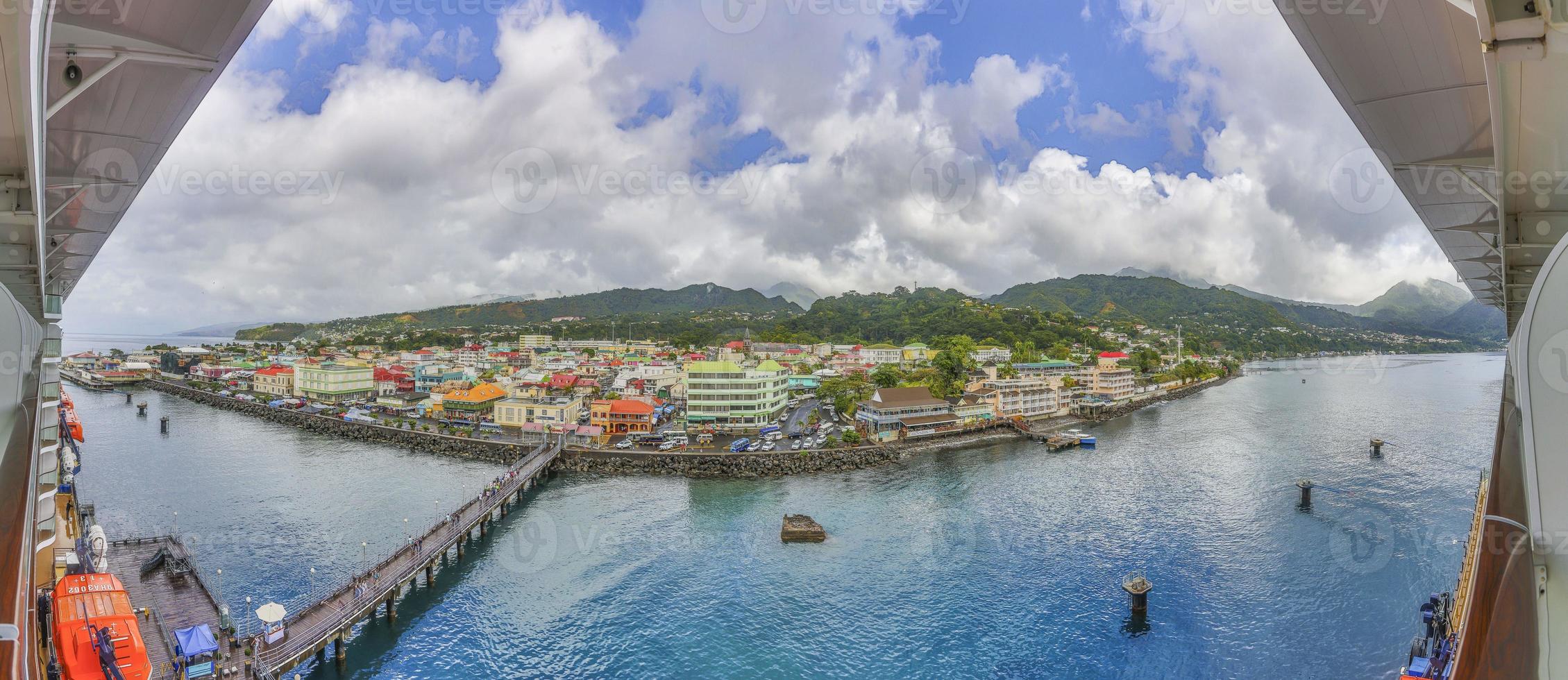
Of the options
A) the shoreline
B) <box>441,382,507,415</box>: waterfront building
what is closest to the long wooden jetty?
the shoreline

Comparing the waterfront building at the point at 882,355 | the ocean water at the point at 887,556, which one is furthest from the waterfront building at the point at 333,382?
the waterfront building at the point at 882,355

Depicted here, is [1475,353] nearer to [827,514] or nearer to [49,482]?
[827,514]

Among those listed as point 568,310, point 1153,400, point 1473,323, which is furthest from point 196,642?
point 1473,323

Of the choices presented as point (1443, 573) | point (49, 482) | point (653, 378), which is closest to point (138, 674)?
point (49, 482)

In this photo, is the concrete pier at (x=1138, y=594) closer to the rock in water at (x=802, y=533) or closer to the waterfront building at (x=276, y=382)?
the rock in water at (x=802, y=533)

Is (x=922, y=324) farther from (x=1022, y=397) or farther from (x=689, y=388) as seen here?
(x=689, y=388)

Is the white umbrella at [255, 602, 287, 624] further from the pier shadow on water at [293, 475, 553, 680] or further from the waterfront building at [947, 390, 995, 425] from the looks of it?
the waterfront building at [947, 390, 995, 425]
